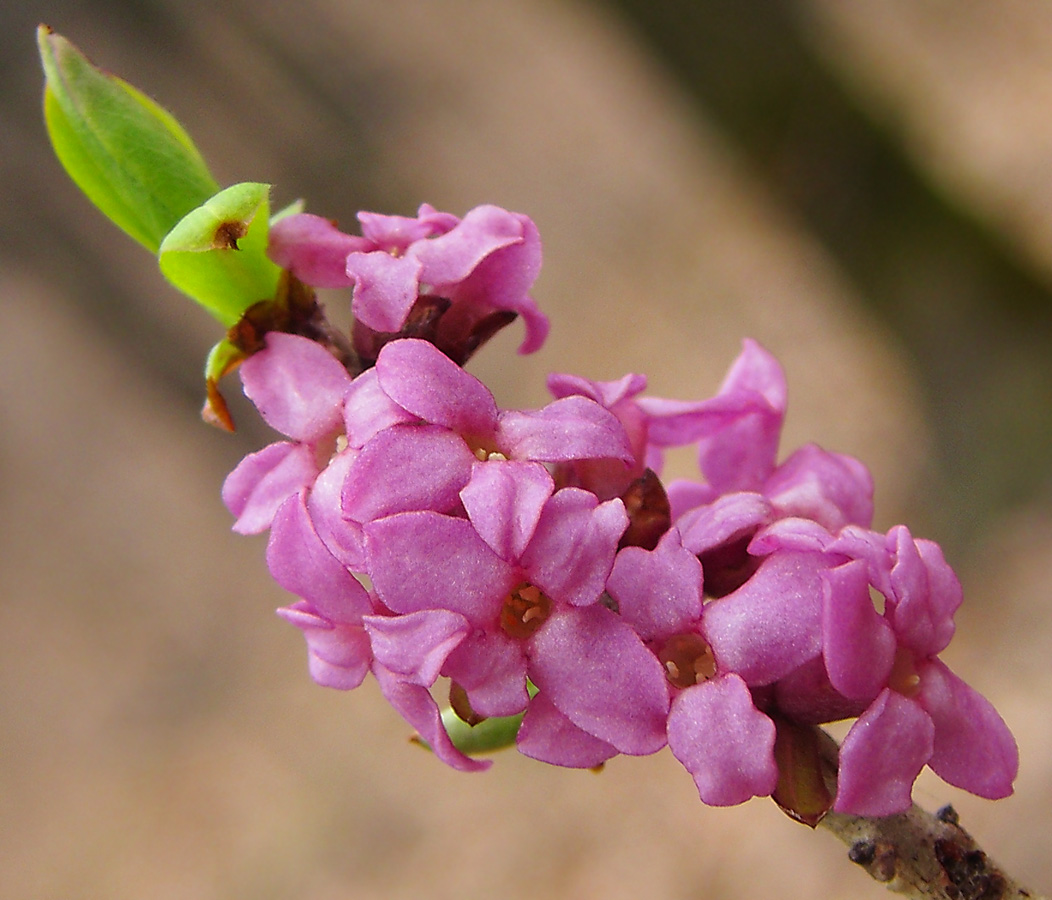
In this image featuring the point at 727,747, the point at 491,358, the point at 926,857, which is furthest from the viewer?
the point at 491,358

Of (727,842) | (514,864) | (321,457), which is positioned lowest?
(514,864)

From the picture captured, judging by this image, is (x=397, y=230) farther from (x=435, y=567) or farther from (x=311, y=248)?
(x=435, y=567)

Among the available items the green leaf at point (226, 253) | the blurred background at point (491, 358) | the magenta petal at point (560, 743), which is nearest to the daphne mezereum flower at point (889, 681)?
the magenta petal at point (560, 743)

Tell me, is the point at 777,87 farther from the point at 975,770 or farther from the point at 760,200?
the point at 975,770

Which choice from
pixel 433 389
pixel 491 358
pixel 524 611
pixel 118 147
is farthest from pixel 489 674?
pixel 491 358

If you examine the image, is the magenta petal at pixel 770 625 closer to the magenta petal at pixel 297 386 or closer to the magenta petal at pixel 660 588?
the magenta petal at pixel 660 588

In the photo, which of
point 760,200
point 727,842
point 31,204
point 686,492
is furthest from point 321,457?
point 31,204
